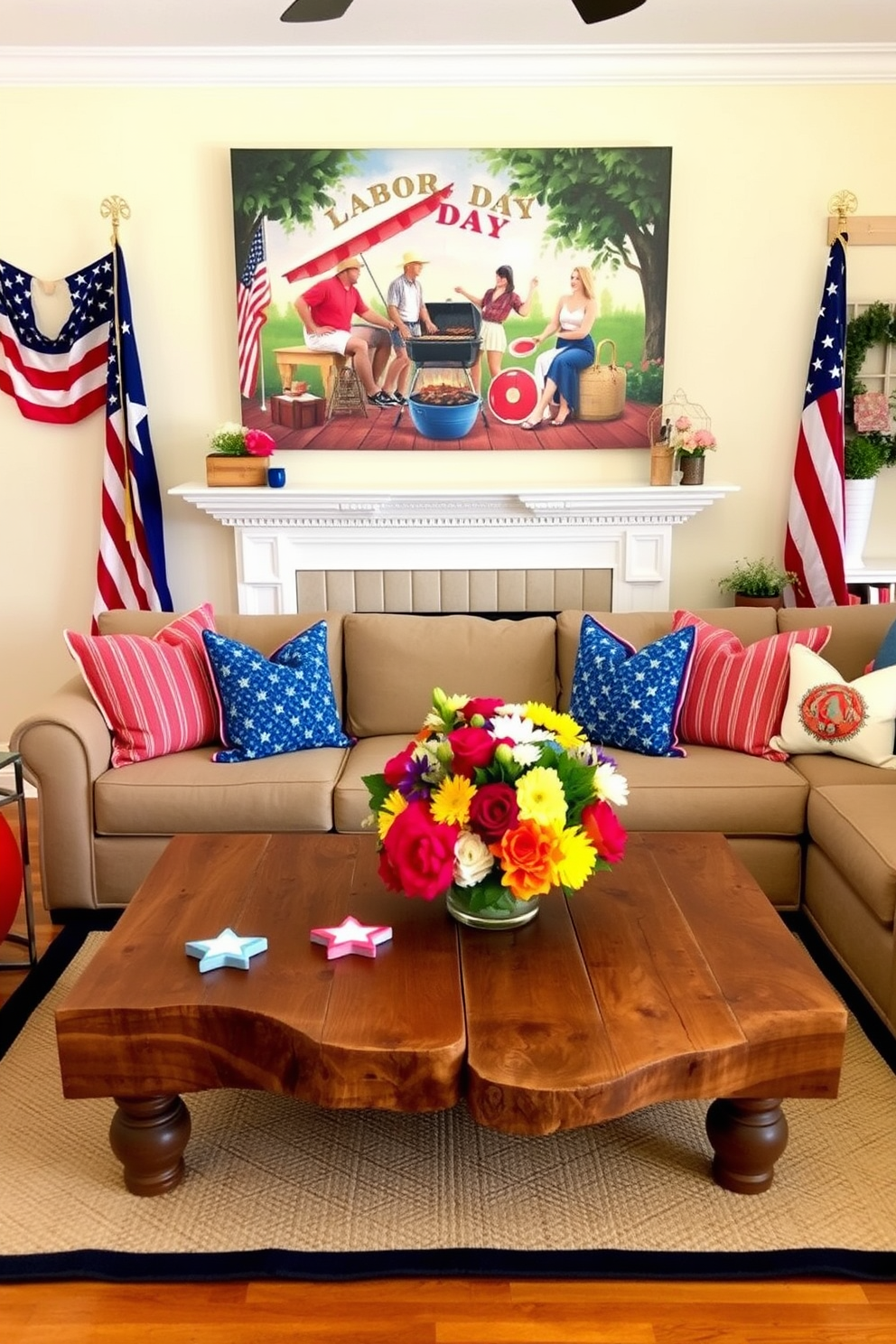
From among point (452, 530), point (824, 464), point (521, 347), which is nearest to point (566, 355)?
point (521, 347)

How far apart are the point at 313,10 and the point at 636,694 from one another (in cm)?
203

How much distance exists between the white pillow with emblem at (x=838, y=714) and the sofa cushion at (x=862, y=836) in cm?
20

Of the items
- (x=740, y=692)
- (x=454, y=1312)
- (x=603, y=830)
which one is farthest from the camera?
(x=740, y=692)

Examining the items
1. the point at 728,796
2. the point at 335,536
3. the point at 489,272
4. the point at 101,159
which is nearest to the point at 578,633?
the point at 728,796

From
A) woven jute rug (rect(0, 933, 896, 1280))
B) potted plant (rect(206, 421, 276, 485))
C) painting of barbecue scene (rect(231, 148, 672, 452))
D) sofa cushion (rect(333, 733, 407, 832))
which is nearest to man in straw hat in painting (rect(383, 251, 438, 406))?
painting of barbecue scene (rect(231, 148, 672, 452))

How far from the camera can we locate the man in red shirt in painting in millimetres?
4355

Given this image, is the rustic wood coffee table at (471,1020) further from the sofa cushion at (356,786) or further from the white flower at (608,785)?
the sofa cushion at (356,786)

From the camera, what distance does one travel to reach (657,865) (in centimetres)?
269

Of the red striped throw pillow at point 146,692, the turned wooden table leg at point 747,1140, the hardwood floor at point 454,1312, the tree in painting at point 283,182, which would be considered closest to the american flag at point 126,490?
the tree in painting at point 283,182

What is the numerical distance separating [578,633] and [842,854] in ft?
3.94

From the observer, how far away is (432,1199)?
220 centimetres

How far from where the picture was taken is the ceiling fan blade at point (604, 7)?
2.07m

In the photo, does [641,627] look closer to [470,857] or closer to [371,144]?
[470,857]

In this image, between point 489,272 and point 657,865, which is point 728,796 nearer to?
point 657,865
